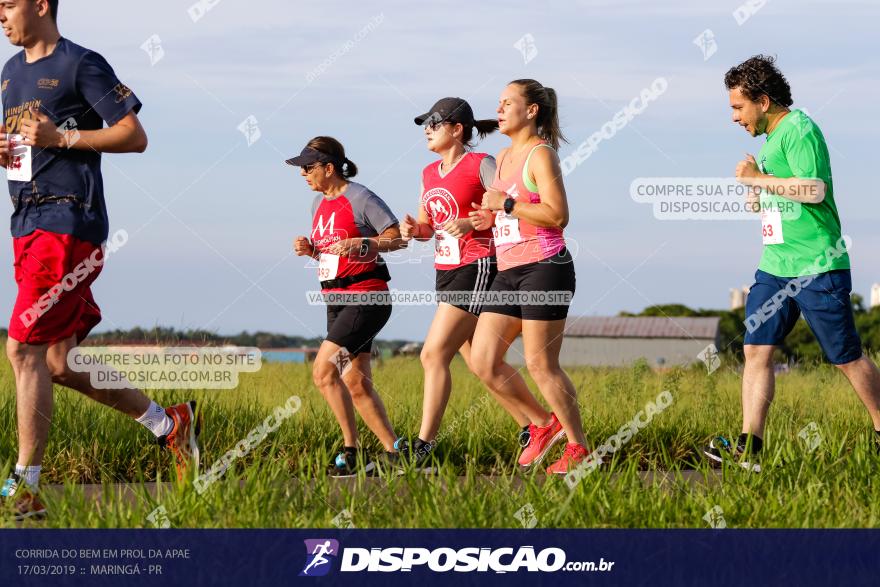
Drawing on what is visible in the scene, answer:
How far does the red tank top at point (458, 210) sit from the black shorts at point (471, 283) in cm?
4

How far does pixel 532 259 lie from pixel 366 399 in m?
1.31

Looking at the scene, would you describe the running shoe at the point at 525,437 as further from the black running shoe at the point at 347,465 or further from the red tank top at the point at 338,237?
the red tank top at the point at 338,237

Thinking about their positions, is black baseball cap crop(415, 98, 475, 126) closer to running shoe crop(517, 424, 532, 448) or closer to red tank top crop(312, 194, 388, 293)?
red tank top crop(312, 194, 388, 293)

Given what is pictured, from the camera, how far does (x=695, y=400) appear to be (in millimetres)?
8180

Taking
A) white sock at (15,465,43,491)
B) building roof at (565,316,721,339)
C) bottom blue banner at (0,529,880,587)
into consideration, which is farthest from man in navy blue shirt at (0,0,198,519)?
building roof at (565,316,721,339)

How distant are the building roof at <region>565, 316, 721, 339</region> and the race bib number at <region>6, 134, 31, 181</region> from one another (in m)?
35.7

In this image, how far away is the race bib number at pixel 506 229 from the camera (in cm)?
602

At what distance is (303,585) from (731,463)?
236 centimetres

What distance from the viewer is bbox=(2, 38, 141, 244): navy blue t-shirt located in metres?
5.31

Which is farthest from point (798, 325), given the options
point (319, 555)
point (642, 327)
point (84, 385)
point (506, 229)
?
point (319, 555)

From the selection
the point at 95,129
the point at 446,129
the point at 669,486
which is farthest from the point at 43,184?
the point at 669,486

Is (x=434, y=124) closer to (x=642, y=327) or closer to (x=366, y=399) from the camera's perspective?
(x=366, y=399)

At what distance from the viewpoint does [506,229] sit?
6059 millimetres

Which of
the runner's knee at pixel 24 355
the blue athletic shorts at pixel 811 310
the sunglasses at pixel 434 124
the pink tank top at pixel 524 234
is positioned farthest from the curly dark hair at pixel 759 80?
the runner's knee at pixel 24 355
